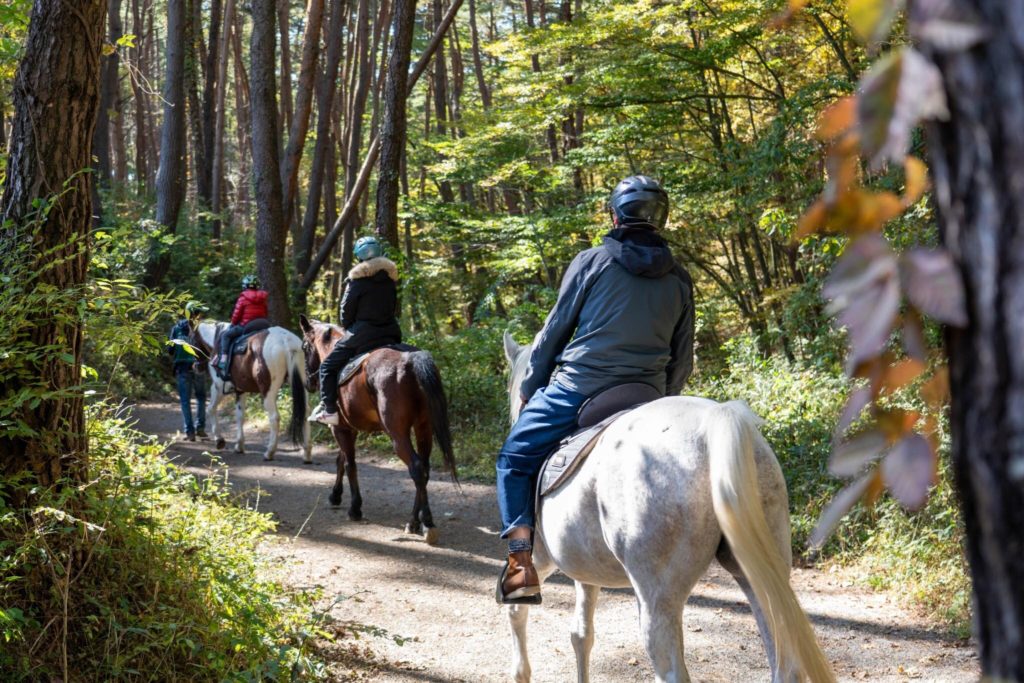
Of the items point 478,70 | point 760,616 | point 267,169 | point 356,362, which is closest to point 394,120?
point 267,169

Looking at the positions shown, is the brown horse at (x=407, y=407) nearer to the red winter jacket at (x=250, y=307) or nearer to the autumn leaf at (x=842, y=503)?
the red winter jacket at (x=250, y=307)

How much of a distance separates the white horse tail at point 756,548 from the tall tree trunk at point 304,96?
1679 cm

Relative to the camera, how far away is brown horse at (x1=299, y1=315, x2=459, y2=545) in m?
9.28

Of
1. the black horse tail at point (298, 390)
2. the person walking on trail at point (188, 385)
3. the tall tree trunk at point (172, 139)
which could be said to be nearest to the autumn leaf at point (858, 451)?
the black horse tail at point (298, 390)

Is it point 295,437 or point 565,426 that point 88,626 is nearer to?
point 565,426

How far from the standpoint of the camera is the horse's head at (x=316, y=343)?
444 inches

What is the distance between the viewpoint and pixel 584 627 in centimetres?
488

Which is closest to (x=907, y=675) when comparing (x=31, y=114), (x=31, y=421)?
(x=31, y=421)

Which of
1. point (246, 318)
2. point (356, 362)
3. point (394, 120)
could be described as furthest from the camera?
point (246, 318)

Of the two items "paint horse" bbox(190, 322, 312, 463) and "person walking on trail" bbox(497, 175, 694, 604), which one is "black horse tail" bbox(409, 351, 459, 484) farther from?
"paint horse" bbox(190, 322, 312, 463)

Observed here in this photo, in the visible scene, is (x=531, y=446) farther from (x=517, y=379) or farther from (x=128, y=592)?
(x=128, y=592)

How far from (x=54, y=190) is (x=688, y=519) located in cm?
369

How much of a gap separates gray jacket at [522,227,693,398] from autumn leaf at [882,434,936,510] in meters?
3.44

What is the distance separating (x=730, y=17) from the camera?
37.8 feet
